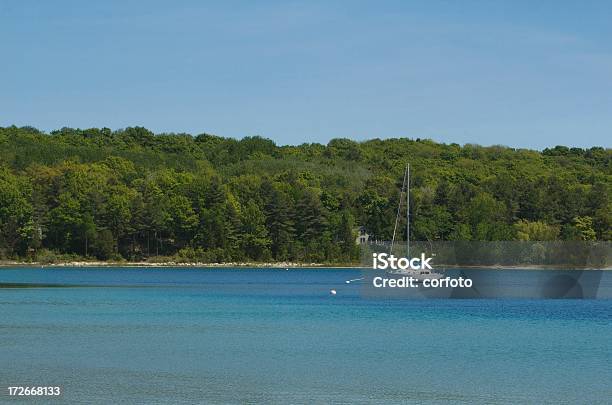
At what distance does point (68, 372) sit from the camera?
3006 centimetres

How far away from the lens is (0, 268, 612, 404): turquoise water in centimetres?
2752

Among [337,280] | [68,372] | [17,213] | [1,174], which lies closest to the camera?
[68,372]

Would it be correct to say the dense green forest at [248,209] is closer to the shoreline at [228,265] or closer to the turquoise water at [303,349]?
the shoreline at [228,265]

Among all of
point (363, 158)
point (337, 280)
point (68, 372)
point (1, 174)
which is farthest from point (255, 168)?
point (68, 372)

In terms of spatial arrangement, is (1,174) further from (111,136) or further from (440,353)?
(440,353)

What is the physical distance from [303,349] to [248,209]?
303 feet

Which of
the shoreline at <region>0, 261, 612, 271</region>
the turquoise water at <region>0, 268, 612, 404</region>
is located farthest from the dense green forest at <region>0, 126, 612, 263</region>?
the turquoise water at <region>0, 268, 612, 404</region>

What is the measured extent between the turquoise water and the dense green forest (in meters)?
59.4

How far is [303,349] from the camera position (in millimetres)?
36750

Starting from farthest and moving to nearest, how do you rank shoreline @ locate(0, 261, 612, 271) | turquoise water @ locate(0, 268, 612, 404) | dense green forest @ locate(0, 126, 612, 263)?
dense green forest @ locate(0, 126, 612, 263) < shoreline @ locate(0, 261, 612, 271) < turquoise water @ locate(0, 268, 612, 404)

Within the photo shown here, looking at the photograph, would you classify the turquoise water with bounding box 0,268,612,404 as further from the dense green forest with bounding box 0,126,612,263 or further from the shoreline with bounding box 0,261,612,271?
the dense green forest with bounding box 0,126,612,263

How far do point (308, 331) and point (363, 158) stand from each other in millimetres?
143199

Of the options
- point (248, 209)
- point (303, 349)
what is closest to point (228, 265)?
point (248, 209)

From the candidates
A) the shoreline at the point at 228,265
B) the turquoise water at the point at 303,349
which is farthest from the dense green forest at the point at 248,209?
the turquoise water at the point at 303,349
